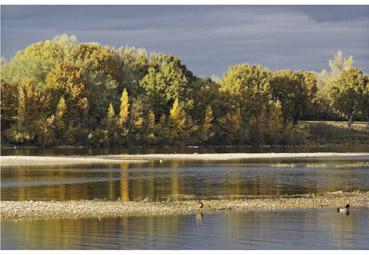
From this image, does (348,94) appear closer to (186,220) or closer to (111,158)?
(111,158)

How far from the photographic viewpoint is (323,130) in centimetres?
15675

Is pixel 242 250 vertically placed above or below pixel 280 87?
below

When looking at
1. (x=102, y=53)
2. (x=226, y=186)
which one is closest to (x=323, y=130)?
(x=102, y=53)

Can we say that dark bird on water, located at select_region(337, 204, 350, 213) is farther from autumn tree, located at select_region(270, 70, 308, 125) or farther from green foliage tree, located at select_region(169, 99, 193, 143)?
autumn tree, located at select_region(270, 70, 308, 125)

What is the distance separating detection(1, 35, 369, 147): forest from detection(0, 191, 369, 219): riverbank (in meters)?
71.2

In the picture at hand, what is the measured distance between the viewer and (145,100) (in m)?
132

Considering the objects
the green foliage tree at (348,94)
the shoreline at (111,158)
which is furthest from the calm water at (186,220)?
the green foliage tree at (348,94)

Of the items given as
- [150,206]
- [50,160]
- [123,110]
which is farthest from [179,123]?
[150,206]

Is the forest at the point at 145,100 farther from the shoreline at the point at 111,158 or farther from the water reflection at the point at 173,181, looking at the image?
the water reflection at the point at 173,181

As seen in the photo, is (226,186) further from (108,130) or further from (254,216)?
(108,130)

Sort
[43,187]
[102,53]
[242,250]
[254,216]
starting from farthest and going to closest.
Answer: [102,53], [43,187], [254,216], [242,250]

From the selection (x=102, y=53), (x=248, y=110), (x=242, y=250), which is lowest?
(x=242, y=250)

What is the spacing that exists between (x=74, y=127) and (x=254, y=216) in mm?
83829

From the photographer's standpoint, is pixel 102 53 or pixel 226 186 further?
pixel 102 53
